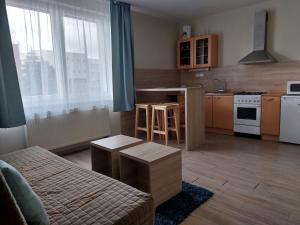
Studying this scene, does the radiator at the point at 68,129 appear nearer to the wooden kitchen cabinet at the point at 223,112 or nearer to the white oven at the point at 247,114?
the wooden kitchen cabinet at the point at 223,112

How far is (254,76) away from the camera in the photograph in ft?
13.7

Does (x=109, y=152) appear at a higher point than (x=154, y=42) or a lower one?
lower

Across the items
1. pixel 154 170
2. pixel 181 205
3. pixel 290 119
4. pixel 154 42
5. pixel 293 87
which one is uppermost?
pixel 154 42

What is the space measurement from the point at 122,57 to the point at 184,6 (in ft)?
5.06

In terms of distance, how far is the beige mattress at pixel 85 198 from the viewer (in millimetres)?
1104

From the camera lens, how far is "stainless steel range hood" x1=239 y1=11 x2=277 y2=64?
382 centimetres

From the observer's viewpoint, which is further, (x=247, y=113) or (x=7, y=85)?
(x=247, y=113)

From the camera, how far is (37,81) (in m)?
2.87

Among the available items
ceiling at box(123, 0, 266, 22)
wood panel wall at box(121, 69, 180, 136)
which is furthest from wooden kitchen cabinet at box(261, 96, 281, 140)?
wood panel wall at box(121, 69, 180, 136)

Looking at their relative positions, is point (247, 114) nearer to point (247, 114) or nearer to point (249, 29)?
point (247, 114)

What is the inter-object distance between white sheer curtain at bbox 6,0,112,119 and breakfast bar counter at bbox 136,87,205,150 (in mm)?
1252

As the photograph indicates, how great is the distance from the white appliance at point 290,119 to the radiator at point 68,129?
293cm

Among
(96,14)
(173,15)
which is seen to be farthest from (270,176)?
(173,15)

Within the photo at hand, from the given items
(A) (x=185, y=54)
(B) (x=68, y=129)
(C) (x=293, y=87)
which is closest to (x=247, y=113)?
(C) (x=293, y=87)
